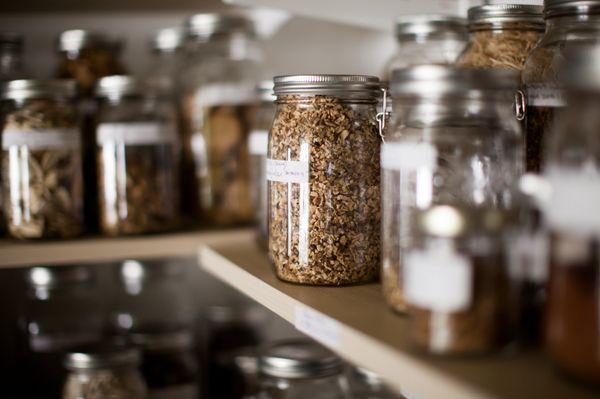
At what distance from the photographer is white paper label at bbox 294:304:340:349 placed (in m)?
0.71

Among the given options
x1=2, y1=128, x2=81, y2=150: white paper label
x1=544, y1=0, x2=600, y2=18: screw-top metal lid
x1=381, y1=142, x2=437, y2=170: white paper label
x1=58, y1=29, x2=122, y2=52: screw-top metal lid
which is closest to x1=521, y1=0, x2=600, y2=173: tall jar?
x1=544, y1=0, x2=600, y2=18: screw-top metal lid

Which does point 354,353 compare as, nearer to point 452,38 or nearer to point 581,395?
point 581,395

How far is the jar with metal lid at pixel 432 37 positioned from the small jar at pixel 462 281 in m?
0.56

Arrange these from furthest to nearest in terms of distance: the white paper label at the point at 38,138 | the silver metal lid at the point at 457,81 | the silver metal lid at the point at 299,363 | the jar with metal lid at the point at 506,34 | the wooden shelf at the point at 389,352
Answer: the white paper label at the point at 38,138 < the silver metal lid at the point at 299,363 < the jar with metal lid at the point at 506,34 < the silver metal lid at the point at 457,81 < the wooden shelf at the point at 389,352

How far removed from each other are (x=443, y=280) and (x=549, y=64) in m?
0.28

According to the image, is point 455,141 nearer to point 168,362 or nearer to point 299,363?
point 299,363

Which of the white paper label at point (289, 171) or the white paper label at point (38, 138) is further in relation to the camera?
the white paper label at point (38, 138)

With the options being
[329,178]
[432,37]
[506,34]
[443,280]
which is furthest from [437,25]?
[443,280]

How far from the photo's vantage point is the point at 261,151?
1.22m

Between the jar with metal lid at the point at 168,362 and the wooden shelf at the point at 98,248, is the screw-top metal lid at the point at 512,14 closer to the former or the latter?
the wooden shelf at the point at 98,248

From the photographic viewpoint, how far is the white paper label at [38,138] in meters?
Result: 1.19

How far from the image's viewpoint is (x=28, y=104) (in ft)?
3.97

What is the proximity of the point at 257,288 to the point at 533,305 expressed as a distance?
0.37 metres

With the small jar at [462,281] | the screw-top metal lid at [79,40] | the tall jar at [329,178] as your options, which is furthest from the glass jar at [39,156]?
the small jar at [462,281]
